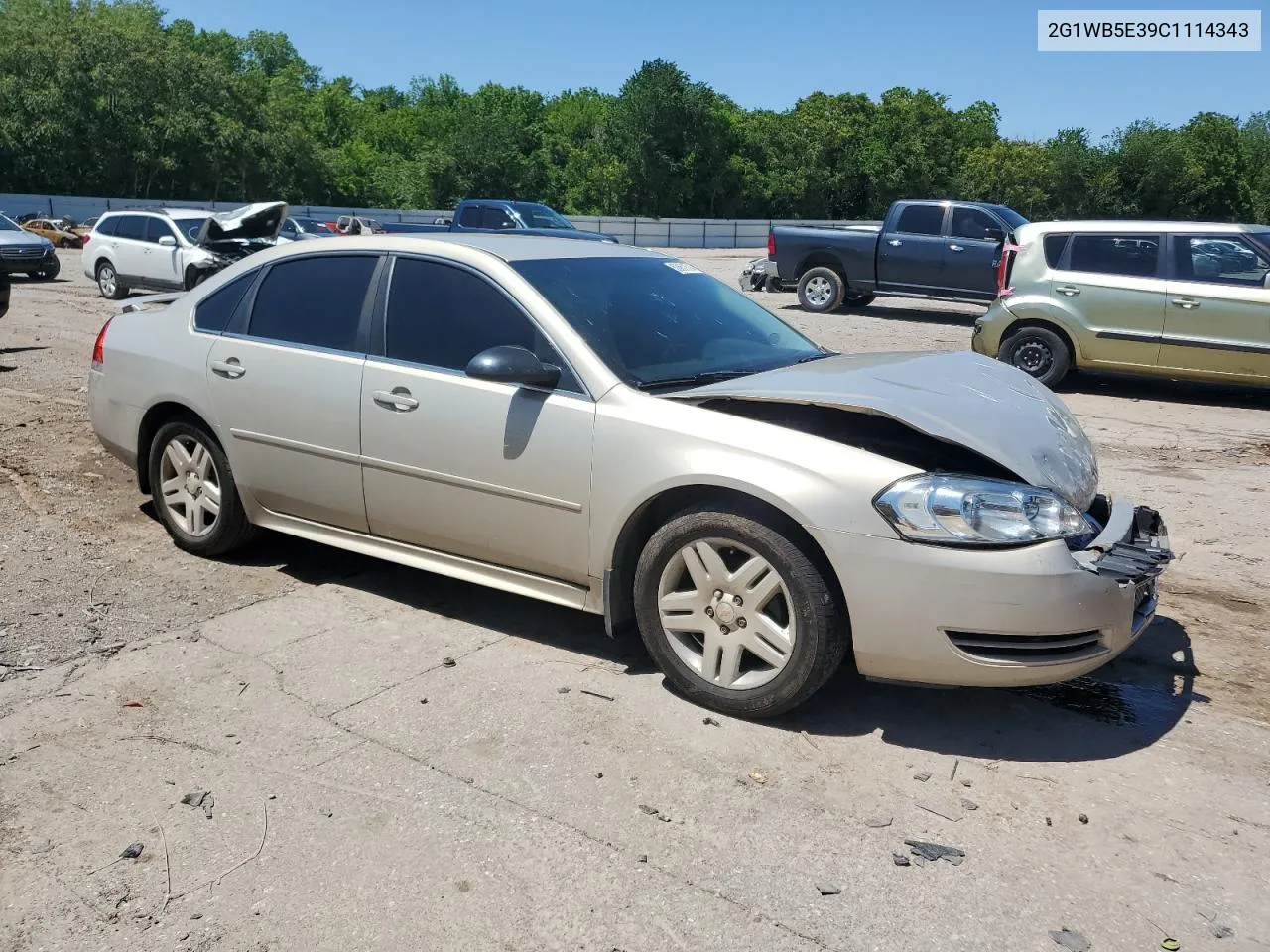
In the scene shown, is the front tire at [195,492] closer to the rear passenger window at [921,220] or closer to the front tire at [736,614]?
the front tire at [736,614]

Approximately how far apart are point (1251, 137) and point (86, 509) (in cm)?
9612

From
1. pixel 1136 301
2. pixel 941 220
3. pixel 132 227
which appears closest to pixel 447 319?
pixel 1136 301

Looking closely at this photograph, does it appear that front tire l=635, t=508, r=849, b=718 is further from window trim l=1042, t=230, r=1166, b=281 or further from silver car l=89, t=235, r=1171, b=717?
window trim l=1042, t=230, r=1166, b=281

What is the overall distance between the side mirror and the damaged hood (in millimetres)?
12591

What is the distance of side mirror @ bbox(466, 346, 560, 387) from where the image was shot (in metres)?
4.10

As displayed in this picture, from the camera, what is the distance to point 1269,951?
2674 millimetres

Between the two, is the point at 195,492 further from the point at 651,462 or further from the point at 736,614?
the point at 736,614

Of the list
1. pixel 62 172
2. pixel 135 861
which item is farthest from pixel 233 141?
pixel 135 861

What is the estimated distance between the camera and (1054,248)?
11.4 m

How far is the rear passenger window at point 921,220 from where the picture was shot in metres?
17.7

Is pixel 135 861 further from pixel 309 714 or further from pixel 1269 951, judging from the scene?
pixel 1269 951

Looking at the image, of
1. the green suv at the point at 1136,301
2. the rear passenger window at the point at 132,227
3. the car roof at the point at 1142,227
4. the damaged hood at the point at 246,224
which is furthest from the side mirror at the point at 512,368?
the rear passenger window at the point at 132,227

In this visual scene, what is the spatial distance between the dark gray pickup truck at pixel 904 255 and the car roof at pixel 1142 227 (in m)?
5.84

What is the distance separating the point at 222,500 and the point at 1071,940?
161 inches
